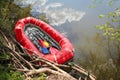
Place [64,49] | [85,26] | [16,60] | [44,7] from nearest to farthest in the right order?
[16,60]
[64,49]
[85,26]
[44,7]

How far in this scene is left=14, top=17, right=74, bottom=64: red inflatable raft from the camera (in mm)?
12766

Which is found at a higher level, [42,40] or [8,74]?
[8,74]

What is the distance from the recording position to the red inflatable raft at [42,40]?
41.9ft

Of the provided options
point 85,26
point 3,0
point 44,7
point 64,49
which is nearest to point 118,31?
point 64,49

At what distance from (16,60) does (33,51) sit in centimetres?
156

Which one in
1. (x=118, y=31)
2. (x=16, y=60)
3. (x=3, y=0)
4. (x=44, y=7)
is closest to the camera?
(x=3, y=0)

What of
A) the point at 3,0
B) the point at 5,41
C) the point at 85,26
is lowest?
the point at 85,26

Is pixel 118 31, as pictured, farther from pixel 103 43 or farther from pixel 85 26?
pixel 85 26

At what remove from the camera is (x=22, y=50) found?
12.1 meters

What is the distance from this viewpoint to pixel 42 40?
14.0m

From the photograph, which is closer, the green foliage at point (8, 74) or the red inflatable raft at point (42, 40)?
the green foliage at point (8, 74)

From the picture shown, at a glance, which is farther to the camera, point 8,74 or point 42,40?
point 42,40

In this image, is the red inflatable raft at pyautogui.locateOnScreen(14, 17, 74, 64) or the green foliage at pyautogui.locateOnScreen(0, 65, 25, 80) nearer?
the green foliage at pyautogui.locateOnScreen(0, 65, 25, 80)

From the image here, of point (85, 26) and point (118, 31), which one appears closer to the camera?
point (118, 31)
